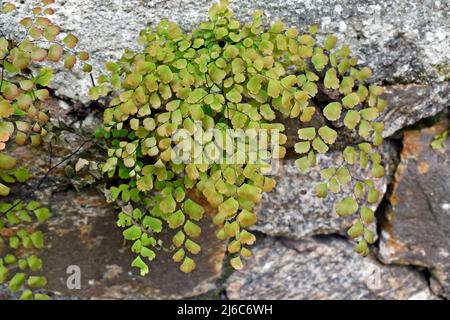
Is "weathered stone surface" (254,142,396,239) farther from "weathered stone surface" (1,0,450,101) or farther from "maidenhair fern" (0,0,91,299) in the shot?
"maidenhair fern" (0,0,91,299)

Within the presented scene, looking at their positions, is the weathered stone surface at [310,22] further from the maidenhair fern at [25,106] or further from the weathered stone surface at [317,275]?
the weathered stone surface at [317,275]

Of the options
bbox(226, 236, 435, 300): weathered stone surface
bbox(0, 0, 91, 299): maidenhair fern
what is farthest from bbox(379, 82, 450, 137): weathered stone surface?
bbox(0, 0, 91, 299): maidenhair fern

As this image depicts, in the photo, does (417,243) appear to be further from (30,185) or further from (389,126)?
(30,185)
